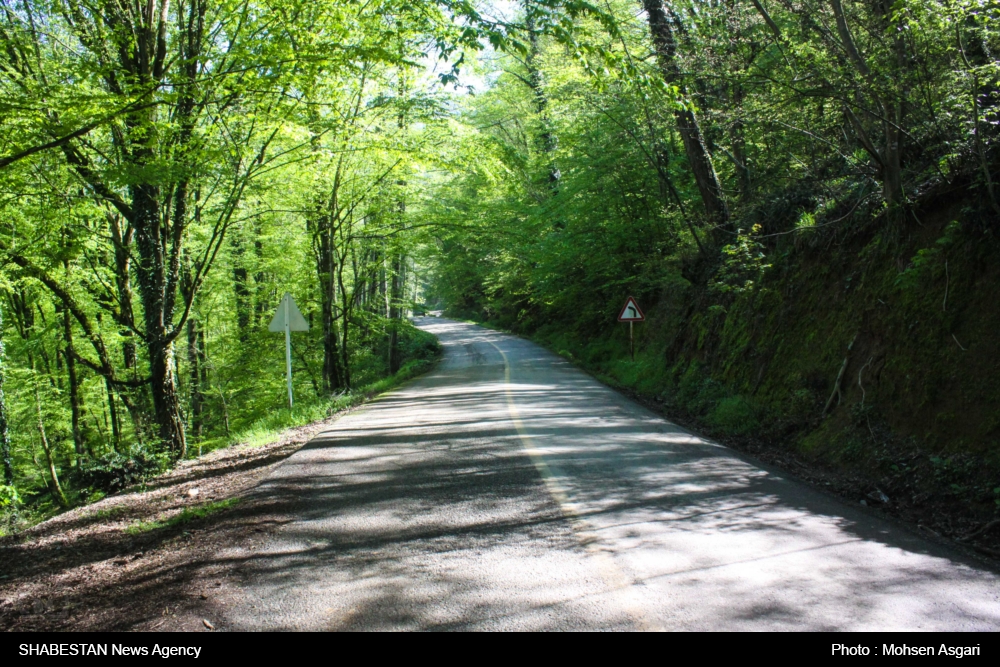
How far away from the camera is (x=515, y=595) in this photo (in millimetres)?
3717

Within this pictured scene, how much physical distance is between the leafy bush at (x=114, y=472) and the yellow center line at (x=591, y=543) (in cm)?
604

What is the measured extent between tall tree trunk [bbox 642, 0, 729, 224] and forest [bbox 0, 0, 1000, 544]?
98 mm

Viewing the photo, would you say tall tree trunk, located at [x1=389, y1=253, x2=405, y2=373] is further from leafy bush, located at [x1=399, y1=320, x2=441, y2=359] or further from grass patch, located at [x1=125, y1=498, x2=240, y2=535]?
grass patch, located at [x1=125, y1=498, x2=240, y2=535]

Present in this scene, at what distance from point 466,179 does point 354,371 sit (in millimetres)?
11835

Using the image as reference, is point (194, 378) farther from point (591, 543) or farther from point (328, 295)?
point (591, 543)

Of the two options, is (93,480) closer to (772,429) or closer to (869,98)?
(772,429)

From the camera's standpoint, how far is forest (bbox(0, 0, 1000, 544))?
7.21 meters

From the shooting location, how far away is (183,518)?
613 centimetres

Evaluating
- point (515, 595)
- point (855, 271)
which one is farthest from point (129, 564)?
point (855, 271)

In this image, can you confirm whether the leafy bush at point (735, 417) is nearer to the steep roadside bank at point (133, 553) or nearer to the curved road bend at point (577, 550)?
the curved road bend at point (577, 550)

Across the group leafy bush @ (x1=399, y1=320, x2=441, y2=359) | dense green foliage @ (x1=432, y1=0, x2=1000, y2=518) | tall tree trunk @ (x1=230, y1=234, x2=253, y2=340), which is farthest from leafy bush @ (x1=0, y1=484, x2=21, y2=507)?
leafy bush @ (x1=399, y1=320, x2=441, y2=359)

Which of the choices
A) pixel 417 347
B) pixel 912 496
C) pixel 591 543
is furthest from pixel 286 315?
pixel 417 347

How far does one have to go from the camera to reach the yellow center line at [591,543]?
11.5ft

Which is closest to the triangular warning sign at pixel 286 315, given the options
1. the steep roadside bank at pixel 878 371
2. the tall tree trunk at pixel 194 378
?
the tall tree trunk at pixel 194 378
